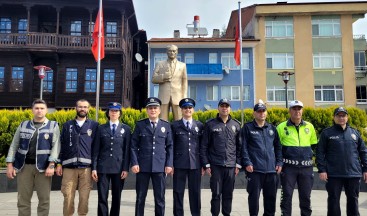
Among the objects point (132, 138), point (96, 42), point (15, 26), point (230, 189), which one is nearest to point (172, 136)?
point (132, 138)

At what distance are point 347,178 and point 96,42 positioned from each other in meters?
11.1

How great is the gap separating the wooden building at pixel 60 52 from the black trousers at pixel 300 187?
1911cm

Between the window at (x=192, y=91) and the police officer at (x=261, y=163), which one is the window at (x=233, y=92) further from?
the police officer at (x=261, y=163)

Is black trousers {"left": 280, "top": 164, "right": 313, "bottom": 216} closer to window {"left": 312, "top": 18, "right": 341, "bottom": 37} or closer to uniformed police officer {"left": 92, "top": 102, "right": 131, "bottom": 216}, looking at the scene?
uniformed police officer {"left": 92, "top": 102, "right": 131, "bottom": 216}

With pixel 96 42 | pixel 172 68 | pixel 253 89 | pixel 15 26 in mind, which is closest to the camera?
pixel 172 68

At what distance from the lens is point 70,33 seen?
78.4 feet

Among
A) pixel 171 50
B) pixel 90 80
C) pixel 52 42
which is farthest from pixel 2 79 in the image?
pixel 171 50

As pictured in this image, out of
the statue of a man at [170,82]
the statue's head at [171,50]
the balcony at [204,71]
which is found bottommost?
the statue of a man at [170,82]

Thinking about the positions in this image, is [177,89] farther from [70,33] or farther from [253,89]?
[253,89]

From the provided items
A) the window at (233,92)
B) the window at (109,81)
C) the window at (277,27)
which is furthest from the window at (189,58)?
the window at (109,81)

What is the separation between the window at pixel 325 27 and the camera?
96.2 ft

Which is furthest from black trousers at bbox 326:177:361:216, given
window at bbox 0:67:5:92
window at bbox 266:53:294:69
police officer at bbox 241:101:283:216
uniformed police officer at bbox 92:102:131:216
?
window at bbox 266:53:294:69

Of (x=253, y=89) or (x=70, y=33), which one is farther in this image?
(x=253, y=89)

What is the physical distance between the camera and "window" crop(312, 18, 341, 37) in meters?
29.3
